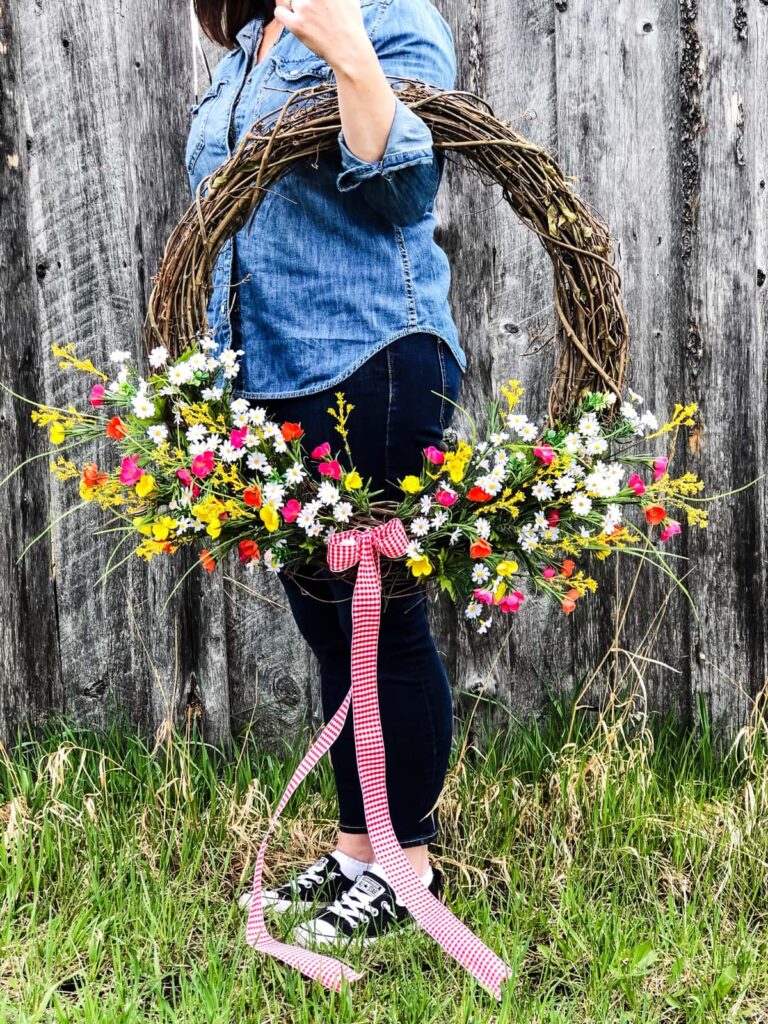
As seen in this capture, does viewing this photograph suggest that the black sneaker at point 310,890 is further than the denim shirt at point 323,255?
Yes

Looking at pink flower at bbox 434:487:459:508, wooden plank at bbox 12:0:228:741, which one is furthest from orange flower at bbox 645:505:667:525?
wooden plank at bbox 12:0:228:741

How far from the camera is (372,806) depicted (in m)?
1.63

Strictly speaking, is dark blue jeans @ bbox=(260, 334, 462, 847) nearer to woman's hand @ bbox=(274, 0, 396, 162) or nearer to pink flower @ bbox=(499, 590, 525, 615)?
pink flower @ bbox=(499, 590, 525, 615)

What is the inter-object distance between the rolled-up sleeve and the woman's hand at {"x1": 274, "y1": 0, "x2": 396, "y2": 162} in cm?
4

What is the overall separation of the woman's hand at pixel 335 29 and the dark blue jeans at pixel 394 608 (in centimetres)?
44

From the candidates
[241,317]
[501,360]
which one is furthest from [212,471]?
[501,360]

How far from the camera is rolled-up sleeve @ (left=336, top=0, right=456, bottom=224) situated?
143 centimetres

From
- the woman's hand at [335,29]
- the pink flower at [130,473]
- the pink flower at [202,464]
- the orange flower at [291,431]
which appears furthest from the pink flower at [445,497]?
the woman's hand at [335,29]

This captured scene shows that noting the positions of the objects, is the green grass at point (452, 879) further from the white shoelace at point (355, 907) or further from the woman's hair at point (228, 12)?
the woman's hair at point (228, 12)

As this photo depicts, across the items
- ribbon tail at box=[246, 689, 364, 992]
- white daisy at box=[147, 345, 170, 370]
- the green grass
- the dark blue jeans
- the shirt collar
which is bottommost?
the green grass

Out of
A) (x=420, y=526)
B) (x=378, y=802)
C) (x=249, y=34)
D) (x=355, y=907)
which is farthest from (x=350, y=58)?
(x=355, y=907)

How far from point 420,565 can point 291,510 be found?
0.23 metres

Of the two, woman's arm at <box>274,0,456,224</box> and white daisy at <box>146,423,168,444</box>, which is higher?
woman's arm at <box>274,0,456,224</box>

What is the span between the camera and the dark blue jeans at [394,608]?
5.17ft
